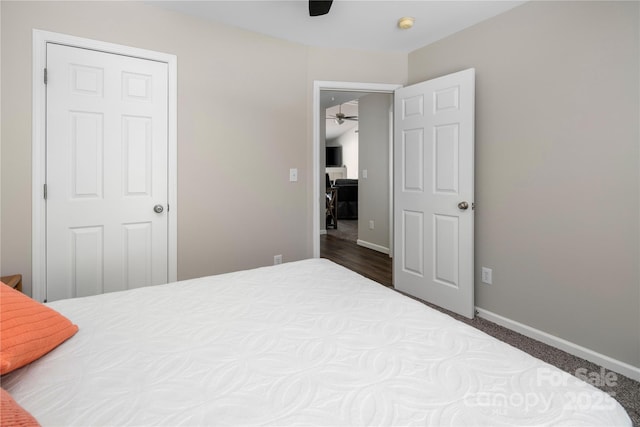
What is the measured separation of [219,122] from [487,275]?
2477mm

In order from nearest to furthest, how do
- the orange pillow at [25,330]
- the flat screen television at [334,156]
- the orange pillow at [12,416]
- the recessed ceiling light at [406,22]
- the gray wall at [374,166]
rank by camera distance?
the orange pillow at [12,416], the orange pillow at [25,330], the recessed ceiling light at [406,22], the gray wall at [374,166], the flat screen television at [334,156]

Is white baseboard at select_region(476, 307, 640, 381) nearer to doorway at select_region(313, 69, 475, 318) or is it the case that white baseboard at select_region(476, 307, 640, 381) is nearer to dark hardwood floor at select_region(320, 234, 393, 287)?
doorway at select_region(313, 69, 475, 318)

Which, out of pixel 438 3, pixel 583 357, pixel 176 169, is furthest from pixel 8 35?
pixel 583 357

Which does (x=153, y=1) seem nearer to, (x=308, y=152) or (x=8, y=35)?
(x=8, y=35)

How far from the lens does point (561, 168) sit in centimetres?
229

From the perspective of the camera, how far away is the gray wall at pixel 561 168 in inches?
78.7

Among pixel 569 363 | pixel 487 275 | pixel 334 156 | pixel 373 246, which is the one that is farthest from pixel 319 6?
pixel 334 156

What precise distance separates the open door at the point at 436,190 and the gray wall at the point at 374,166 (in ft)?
5.64

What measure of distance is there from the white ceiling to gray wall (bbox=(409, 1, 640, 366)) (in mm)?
225

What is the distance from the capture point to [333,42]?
3.14 meters

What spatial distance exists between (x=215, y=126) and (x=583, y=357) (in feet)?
9.88

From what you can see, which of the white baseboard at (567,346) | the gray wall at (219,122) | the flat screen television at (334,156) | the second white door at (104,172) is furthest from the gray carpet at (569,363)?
the flat screen television at (334,156)

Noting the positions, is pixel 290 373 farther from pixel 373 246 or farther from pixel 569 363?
pixel 373 246

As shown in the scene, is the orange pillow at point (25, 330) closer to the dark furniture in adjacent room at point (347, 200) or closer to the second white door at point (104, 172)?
the second white door at point (104, 172)
